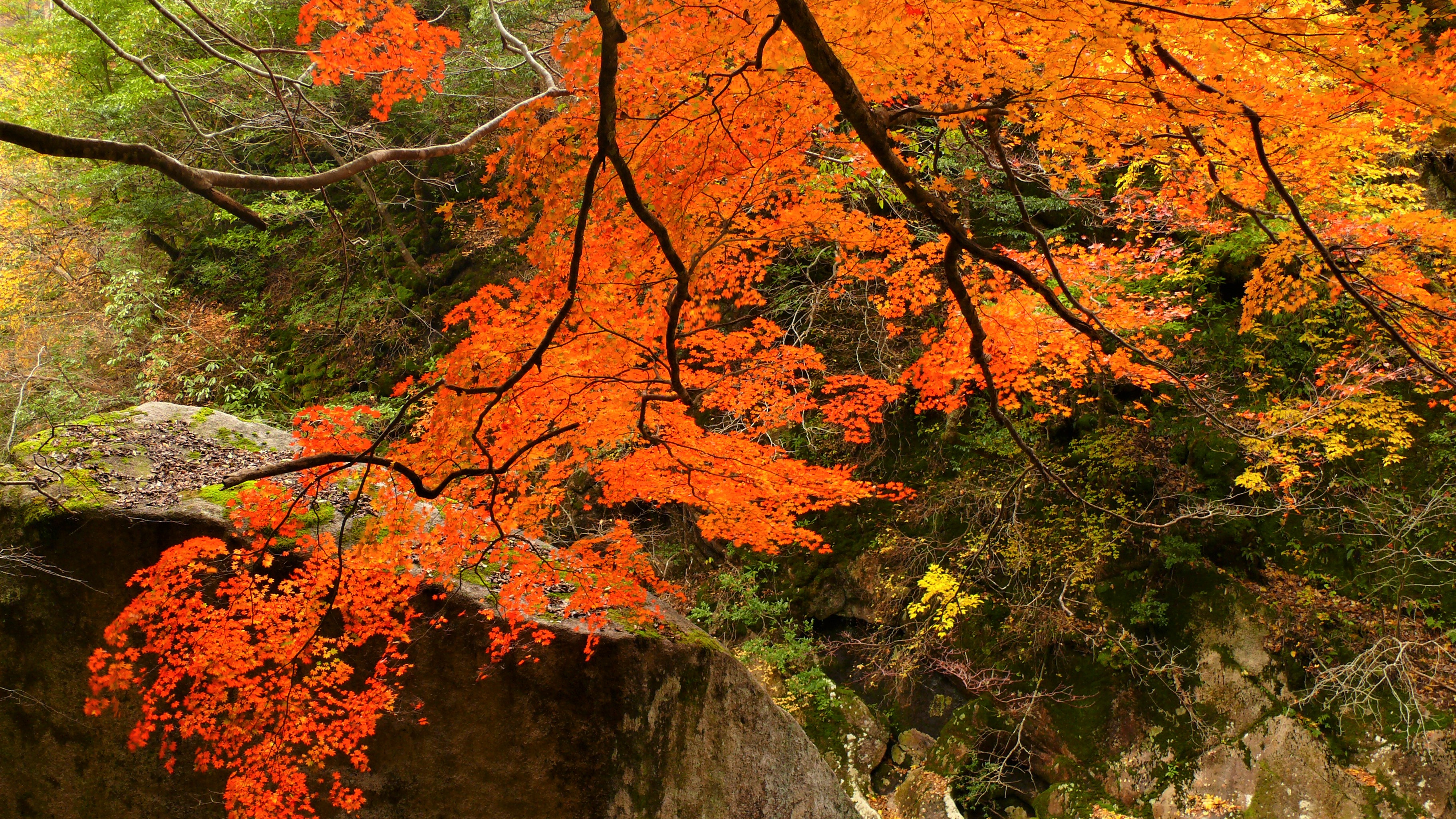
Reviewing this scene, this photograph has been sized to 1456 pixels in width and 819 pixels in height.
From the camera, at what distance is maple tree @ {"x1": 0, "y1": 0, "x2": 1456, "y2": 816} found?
3250 millimetres

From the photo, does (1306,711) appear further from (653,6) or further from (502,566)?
(653,6)

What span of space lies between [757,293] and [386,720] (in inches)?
211

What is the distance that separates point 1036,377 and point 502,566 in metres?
5.71

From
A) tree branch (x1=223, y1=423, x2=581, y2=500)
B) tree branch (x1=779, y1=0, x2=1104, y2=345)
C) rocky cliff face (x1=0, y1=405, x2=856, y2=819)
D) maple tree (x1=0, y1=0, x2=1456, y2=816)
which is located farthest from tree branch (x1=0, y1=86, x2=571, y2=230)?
rocky cliff face (x1=0, y1=405, x2=856, y2=819)

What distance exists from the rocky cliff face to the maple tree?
0.30m

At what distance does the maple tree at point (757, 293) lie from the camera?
10.7ft

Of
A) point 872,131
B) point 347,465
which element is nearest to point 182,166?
point 347,465

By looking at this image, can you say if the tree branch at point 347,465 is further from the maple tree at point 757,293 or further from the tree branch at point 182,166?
the tree branch at point 182,166

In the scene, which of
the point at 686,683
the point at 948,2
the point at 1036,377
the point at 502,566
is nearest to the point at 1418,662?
the point at 1036,377

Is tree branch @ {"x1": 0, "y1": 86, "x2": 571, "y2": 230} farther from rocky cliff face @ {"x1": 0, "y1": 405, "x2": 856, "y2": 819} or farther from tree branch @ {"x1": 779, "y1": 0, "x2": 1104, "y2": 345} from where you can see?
rocky cliff face @ {"x1": 0, "y1": 405, "x2": 856, "y2": 819}

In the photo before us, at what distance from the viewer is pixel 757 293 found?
7914 millimetres

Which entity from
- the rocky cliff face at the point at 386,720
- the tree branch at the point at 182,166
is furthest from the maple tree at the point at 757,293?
the rocky cliff face at the point at 386,720

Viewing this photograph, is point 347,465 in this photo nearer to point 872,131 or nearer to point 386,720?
point 872,131

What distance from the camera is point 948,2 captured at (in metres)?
3.61
